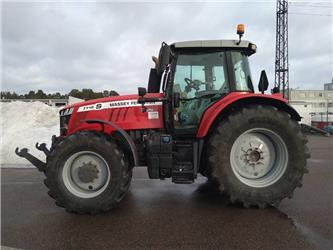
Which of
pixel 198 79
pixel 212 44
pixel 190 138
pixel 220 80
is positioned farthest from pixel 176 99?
pixel 212 44

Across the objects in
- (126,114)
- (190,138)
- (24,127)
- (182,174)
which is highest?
(126,114)

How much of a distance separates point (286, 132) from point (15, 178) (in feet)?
18.3

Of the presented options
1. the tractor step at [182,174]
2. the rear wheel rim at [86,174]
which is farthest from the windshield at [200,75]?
the rear wheel rim at [86,174]

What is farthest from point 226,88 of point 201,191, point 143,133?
point 201,191

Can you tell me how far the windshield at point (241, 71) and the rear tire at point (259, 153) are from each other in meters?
0.49

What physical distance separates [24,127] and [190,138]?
365 inches

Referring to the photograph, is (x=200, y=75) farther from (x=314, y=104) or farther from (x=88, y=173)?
(x=314, y=104)

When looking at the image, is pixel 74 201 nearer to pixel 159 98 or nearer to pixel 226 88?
pixel 159 98

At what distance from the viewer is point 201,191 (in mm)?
4883

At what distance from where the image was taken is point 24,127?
11258mm

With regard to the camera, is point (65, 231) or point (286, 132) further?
point (286, 132)

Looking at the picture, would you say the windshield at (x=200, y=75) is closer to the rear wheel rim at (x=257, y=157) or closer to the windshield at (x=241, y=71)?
the windshield at (x=241, y=71)

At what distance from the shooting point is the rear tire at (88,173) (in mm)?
3797

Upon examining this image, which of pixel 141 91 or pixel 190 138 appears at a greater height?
pixel 141 91
